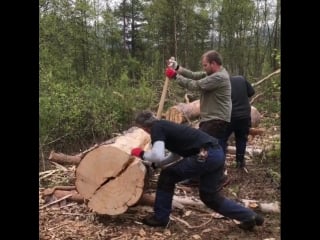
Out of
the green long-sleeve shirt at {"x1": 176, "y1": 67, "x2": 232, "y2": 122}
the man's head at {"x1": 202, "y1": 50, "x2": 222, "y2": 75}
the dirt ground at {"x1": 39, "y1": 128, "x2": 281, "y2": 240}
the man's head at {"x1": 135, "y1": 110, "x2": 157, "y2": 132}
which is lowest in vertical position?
the dirt ground at {"x1": 39, "y1": 128, "x2": 281, "y2": 240}

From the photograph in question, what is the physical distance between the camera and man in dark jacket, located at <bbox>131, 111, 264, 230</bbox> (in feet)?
15.7

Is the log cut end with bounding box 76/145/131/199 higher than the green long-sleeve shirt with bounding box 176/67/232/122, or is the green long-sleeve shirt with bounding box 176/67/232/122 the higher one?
the green long-sleeve shirt with bounding box 176/67/232/122

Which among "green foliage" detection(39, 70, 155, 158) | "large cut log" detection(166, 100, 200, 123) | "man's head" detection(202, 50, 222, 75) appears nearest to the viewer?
"man's head" detection(202, 50, 222, 75)

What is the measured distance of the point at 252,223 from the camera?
16.2 feet

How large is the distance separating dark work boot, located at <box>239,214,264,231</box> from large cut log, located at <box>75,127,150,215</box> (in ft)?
4.04

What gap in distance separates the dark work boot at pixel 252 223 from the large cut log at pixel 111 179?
123cm

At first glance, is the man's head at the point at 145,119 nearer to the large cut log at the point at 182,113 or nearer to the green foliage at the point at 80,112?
the large cut log at the point at 182,113

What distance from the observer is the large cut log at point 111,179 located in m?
5.07

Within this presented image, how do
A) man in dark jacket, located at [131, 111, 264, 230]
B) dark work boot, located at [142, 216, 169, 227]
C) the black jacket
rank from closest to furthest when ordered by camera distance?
1. man in dark jacket, located at [131, 111, 264, 230]
2. dark work boot, located at [142, 216, 169, 227]
3. the black jacket

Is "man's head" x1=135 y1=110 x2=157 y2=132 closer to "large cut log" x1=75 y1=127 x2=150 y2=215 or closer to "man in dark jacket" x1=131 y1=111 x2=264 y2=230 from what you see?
"man in dark jacket" x1=131 y1=111 x2=264 y2=230

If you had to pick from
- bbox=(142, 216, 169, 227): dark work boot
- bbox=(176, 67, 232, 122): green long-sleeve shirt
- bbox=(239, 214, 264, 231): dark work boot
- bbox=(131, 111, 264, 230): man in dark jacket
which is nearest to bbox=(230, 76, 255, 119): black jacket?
bbox=(176, 67, 232, 122): green long-sleeve shirt
